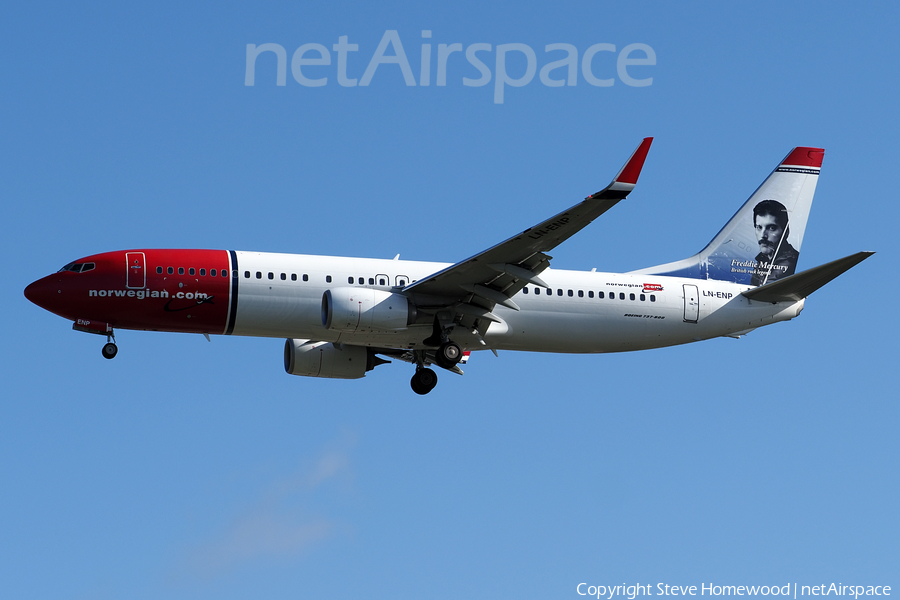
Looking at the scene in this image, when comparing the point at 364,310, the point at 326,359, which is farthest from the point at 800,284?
the point at 326,359

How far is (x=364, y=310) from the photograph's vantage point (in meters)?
34.5

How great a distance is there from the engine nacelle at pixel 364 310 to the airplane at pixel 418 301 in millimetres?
40

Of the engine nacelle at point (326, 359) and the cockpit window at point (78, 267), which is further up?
the cockpit window at point (78, 267)

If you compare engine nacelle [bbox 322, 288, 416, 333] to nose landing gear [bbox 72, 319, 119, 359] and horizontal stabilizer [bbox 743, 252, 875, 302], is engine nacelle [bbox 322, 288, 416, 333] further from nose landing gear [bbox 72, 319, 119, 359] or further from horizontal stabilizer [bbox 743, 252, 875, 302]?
horizontal stabilizer [bbox 743, 252, 875, 302]

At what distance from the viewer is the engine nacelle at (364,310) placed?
34.2 m

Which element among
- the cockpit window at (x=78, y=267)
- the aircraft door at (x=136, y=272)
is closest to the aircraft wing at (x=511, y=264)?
the aircraft door at (x=136, y=272)

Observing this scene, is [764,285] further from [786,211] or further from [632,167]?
[632,167]

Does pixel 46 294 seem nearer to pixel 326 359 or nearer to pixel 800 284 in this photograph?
pixel 326 359

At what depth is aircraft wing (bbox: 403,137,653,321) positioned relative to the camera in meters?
29.3

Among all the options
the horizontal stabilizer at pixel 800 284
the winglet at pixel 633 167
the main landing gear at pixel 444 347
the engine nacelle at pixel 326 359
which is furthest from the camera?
the engine nacelle at pixel 326 359

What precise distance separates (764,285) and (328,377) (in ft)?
49.4

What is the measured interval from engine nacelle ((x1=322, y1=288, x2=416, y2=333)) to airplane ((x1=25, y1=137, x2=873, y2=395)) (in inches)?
1.6

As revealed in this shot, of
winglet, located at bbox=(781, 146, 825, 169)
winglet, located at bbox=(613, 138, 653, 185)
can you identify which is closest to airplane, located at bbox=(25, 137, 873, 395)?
winglet, located at bbox=(613, 138, 653, 185)

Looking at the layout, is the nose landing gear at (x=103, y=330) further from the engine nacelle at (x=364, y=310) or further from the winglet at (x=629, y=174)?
the winglet at (x=629, y=174)
